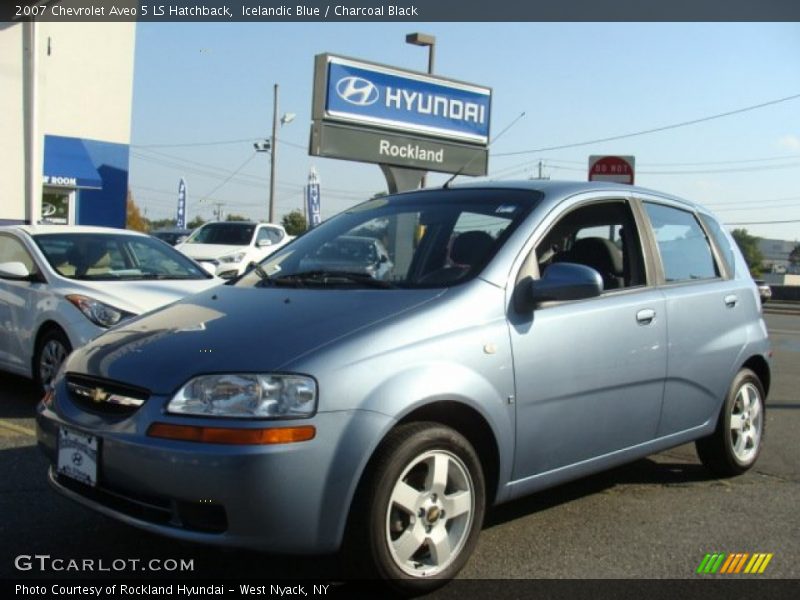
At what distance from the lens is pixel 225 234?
64.5ft

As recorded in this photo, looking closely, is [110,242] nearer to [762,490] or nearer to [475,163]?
[762,490]

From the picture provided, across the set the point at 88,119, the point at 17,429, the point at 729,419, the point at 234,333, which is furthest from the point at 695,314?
the point at 88,119

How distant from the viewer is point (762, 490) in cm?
505

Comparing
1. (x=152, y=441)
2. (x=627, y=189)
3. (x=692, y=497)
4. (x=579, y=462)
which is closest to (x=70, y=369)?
(x=152, y=441)

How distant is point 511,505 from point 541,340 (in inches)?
48.6

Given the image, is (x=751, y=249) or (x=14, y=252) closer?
(x=14, y=252)

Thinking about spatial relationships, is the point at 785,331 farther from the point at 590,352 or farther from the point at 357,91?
the point at 590,352

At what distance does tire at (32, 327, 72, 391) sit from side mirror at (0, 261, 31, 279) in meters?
0.55

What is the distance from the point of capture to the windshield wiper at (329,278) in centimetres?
384

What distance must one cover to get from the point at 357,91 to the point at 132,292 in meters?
7.85

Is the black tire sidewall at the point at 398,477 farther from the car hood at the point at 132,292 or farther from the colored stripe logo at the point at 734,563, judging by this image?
the car hood at the point at 132,292

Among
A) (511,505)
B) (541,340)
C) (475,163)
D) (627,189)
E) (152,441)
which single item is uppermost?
(475,163)
